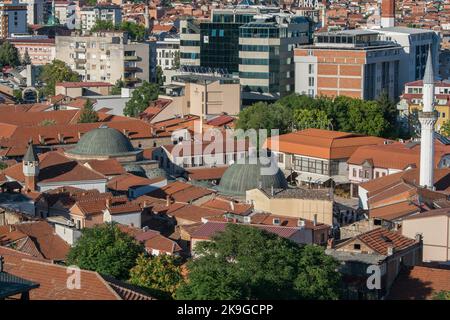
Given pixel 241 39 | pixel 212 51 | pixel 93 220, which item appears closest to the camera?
pixel 93 220

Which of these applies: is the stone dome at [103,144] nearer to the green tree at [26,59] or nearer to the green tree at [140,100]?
the green tree at [140,100]

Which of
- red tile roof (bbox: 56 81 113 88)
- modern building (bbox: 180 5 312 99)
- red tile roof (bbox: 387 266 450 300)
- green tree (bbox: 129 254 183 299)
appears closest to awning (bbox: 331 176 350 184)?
modern building (bbox: 180 5 312 99)

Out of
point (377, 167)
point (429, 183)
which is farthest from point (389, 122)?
point (429, 183)

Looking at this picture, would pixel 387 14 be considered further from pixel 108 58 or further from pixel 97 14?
pixel 97 14

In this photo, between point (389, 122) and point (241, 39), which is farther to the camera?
point (241, 39)

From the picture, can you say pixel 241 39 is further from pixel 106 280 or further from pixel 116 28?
pixel 106 280

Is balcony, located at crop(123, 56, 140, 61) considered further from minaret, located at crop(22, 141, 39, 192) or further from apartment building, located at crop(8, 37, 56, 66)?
minaret, located at crop(22, 141, 39, 192)

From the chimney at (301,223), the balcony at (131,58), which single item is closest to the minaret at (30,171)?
the chimney at (301,223)
